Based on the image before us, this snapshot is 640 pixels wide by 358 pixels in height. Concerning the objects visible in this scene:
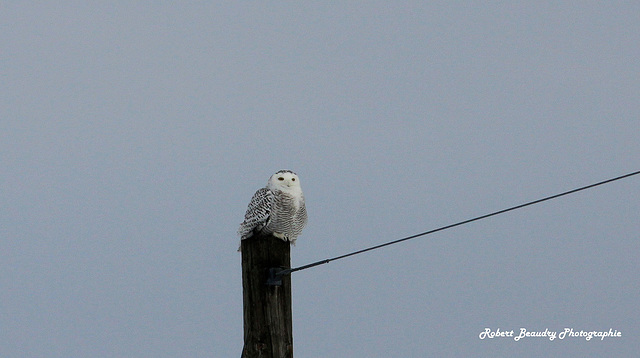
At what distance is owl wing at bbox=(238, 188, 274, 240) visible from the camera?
569 centimetres

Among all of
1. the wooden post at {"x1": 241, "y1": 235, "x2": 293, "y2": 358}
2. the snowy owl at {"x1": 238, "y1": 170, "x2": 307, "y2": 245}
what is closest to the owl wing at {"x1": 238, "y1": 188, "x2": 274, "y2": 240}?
the snowy owl at {"x1": 238, "y1": 170, "x2": 307, "y2": 245}

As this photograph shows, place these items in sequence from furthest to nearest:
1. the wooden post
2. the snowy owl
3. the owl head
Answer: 1. the owl head
2. the snowy owl
3. the wooden post

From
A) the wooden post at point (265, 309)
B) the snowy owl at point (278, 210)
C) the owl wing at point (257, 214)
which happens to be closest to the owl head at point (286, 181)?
the snowy owl at point (278, 210)

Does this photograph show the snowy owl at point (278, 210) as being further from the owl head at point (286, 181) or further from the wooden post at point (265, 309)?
the wooden post at point (265, 309)

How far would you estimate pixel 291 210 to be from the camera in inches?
229

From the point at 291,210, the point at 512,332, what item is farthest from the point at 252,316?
the point at 512,332

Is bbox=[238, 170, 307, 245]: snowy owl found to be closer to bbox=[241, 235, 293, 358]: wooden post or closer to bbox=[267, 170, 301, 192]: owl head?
bbox=[267, 170, 301, 192]: owl head

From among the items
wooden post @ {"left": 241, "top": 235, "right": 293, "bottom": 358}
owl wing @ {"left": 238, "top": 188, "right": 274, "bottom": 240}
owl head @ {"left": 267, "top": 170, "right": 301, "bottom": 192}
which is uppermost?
owl head @ {"left": 267, "top": 170, "right": 301, "bottom": 192}

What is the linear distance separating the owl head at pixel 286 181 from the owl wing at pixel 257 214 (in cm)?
10

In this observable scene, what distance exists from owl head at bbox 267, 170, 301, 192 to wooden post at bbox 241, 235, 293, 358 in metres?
1.21

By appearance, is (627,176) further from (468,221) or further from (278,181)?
(278,181)

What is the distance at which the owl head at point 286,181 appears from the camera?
5.95 metres

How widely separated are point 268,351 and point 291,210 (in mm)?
1434

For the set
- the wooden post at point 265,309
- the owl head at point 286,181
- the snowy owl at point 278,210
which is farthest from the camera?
the owl head at point 286,181
